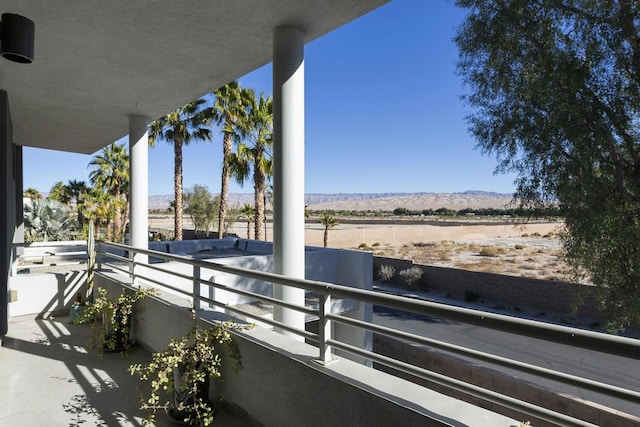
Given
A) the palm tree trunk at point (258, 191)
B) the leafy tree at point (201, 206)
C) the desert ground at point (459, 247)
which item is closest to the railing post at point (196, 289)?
the palm tree trunk at point (258, 191)

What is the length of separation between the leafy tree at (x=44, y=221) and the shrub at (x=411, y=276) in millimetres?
15908

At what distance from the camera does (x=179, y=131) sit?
18.1m

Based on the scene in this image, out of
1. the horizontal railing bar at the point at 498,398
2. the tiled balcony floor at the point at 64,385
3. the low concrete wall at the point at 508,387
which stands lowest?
the low concrete wall at the point at 508,387

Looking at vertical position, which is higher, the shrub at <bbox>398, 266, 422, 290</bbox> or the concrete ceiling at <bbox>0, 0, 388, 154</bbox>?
the concrete ceiling at <bbox>0, 0, 388, 154</bbox>

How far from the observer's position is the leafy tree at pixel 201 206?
93.9 ft

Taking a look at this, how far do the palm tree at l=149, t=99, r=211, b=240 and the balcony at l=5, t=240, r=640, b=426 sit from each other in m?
13.7

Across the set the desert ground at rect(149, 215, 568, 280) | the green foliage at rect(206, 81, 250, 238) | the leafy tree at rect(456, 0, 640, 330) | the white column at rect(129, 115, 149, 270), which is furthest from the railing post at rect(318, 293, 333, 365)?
the desert ground at rect(149, 215, 568, 280)

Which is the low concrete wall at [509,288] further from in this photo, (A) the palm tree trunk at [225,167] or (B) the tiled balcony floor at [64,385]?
(B) the tiled balcony floor at [64,385]

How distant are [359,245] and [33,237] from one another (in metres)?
26.6

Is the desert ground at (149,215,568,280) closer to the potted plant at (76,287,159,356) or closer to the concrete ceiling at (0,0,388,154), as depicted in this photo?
the concrete ceiling at (0,0,388,154)

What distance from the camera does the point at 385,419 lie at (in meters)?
1.86

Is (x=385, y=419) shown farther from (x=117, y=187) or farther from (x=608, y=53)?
(x=117, y=187)

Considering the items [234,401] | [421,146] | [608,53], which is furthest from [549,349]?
[421,146]

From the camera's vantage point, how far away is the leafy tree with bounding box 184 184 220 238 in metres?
28.6
